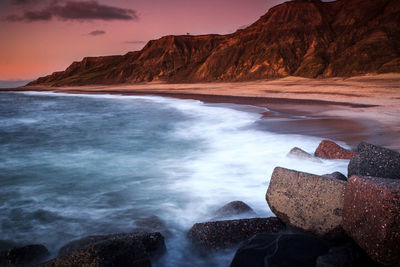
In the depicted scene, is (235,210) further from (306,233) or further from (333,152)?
(333,152)

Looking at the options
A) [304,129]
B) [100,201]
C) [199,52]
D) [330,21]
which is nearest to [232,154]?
[304,129]

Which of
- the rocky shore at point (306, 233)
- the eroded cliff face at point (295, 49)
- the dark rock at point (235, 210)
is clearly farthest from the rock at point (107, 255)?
the eroded cliff face at point (295, 49)

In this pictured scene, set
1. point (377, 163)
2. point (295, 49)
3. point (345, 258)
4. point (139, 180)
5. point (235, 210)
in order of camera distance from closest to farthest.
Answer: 1. point (345, 258)
2. point (377, 163)
3. point (235, 210)
4. point (139, 180)
5. point (295, 49)

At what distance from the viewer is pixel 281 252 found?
2.67m

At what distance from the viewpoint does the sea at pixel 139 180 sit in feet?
15.2

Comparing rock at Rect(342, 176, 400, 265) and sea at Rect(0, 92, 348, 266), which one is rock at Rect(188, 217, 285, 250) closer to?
sea at Rect(0, 92, 348, 266)

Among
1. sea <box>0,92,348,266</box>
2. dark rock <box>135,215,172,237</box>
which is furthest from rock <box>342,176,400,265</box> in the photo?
dark rock <box>135,215,172,237</box>

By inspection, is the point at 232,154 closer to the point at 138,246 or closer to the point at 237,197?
the point at 237,197

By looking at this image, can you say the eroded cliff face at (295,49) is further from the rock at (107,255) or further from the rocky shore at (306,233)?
the rock at (107,255)

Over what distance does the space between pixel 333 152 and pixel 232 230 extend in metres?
3.88

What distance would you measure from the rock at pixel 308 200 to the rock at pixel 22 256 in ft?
8.98

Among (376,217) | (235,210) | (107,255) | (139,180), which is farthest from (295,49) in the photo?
(107,255)

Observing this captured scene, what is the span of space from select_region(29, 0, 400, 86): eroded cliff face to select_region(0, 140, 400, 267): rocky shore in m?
45.2

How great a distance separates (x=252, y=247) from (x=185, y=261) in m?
1.08
